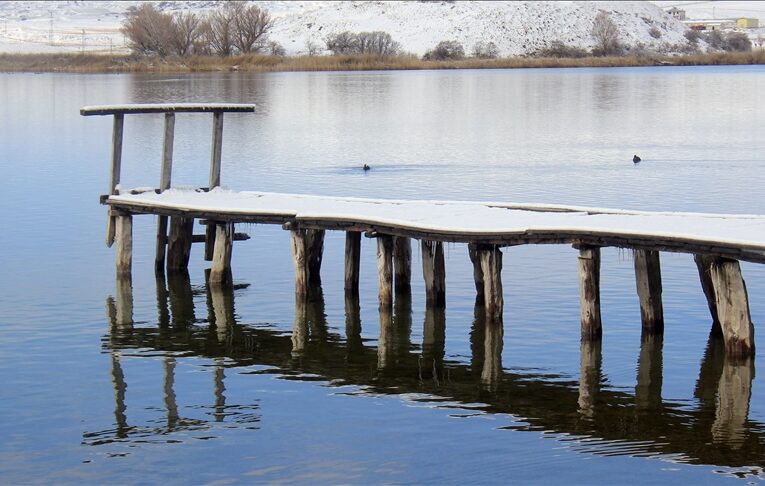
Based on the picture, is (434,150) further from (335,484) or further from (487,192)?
(335,484)

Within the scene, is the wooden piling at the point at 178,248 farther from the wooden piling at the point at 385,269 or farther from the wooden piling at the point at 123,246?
the wooden piling at the point at 385,269

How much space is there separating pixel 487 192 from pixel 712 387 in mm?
17893

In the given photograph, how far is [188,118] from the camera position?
62.4 m

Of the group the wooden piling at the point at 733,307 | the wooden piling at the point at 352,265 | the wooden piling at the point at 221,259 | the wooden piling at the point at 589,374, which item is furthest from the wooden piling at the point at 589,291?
the wooden piling at the point at 221,259

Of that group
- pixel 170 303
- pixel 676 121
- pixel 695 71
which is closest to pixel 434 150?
pixel 676 121

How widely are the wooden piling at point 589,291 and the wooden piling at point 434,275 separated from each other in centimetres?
278

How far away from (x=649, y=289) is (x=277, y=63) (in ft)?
352

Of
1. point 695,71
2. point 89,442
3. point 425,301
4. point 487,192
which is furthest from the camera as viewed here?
point 695,71

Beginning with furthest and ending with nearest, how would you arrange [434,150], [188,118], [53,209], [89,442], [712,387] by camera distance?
1. [188,118]
2. [434,150]
3. [53,209]
4. [712,387]
5. [89,442]

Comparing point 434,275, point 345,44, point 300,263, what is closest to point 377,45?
point 345,44

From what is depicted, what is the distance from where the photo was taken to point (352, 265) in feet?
67.8

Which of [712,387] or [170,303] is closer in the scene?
[712,387]

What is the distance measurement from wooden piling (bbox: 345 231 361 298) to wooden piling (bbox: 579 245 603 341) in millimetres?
4143

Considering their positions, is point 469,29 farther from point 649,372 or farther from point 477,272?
point 649,372
